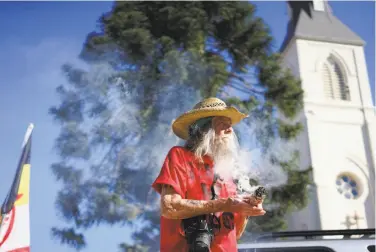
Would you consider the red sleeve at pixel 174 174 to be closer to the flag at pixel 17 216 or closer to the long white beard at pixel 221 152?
the long white beard at pixel 221 152

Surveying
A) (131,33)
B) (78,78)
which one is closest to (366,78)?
(131,33)

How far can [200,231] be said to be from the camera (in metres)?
1.59

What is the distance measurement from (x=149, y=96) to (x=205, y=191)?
6.64 metres

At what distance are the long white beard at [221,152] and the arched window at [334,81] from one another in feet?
69.8

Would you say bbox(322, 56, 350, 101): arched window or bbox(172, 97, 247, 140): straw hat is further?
bbox(322, 56, 350, 101): arched window

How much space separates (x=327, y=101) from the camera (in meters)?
21.7

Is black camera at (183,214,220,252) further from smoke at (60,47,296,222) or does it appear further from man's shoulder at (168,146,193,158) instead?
smoke at (60,47,296,222)

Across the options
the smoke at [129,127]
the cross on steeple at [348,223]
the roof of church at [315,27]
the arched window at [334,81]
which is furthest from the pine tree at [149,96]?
the roof of church at [315,27]

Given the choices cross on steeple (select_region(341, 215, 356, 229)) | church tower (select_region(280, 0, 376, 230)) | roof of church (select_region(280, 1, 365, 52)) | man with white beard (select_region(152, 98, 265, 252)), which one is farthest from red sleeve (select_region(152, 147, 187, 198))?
roof of church (select_region(280, 1, 365, 52))

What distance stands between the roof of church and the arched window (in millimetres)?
1524

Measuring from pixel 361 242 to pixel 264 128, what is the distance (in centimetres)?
613

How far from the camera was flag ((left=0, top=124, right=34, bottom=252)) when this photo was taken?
3.18 meters

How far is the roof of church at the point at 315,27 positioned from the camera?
77.6ft

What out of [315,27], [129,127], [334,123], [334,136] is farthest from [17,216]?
[315,27]
